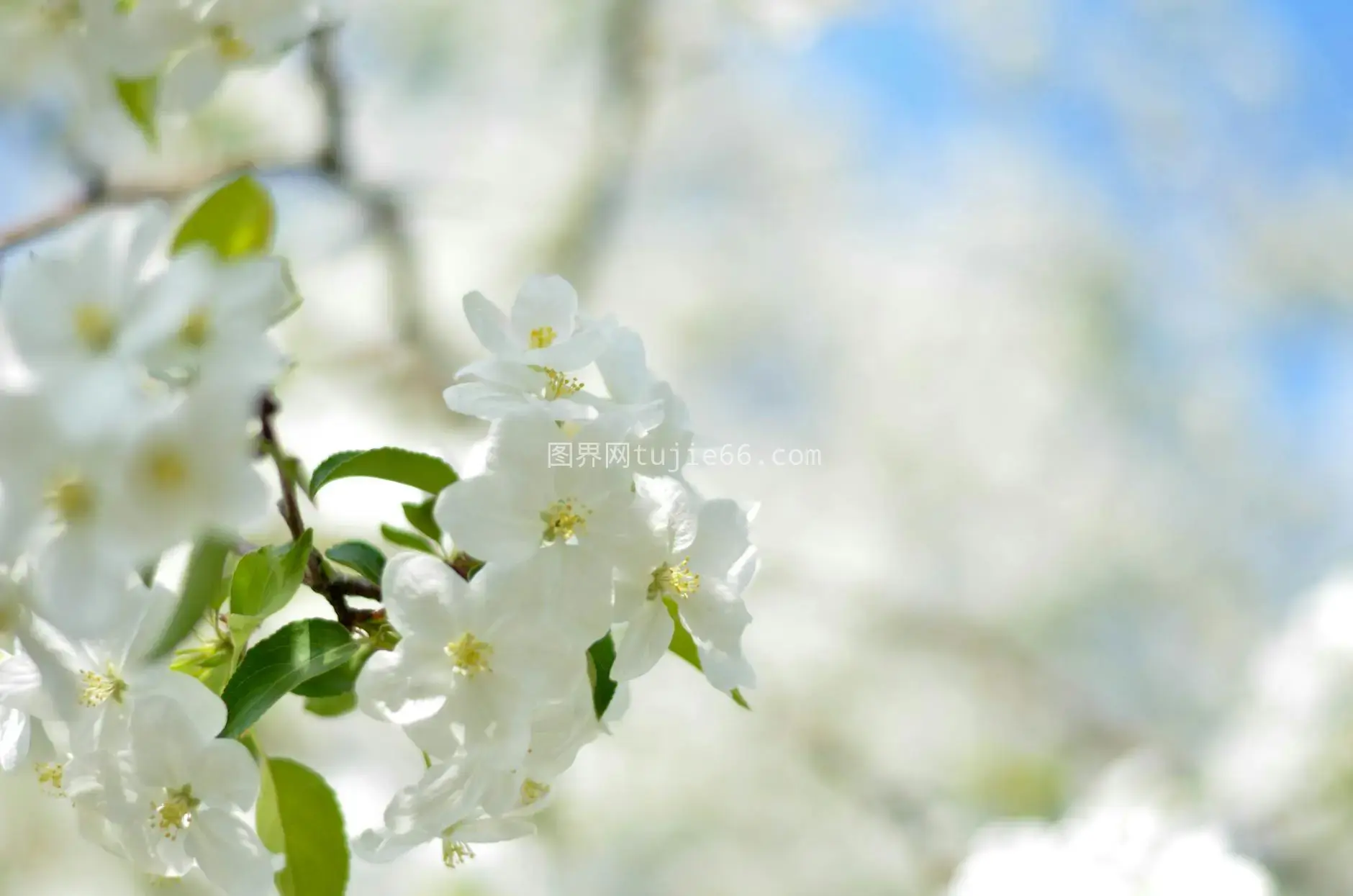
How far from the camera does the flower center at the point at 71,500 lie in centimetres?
52

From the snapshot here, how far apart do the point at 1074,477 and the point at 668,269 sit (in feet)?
7.22

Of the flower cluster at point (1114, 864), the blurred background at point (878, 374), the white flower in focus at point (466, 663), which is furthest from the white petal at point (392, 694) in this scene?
the blurred background at point (878, 374)

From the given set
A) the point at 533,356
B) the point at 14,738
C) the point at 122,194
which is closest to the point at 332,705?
the point at 14,738

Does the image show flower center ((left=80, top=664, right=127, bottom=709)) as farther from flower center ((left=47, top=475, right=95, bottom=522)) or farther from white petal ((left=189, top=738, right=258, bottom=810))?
flower center ((left=47, top=475, right=95, bottom=522))

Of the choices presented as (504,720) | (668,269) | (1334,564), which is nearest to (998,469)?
(1334,564)

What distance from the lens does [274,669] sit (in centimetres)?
64

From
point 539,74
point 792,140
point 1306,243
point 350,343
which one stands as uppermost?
point 792,140

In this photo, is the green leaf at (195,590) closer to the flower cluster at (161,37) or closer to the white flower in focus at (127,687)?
the white flower in focus at (127,687)

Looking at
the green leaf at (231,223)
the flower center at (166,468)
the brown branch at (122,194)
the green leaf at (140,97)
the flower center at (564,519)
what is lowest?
the flower center at (166,468)

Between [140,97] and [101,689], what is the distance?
1.72ft

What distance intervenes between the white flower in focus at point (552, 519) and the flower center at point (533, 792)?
0.16 meters

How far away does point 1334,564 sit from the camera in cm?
474

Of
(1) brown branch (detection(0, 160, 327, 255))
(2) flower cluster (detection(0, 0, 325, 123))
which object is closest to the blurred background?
(1) brown branch (detection(0, 160, 327, 255))

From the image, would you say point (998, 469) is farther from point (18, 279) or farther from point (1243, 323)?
point (18, 279)
